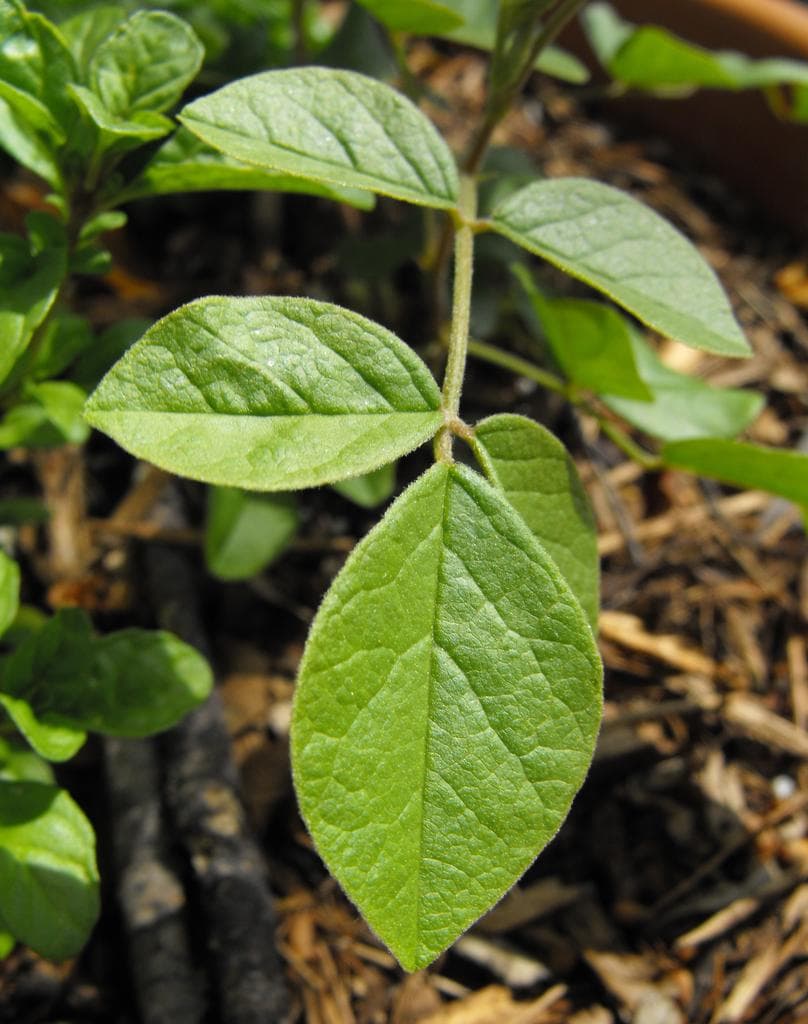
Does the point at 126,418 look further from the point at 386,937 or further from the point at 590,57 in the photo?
the point at 590,57

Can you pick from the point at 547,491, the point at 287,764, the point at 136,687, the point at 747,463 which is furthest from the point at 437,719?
the point at 287,764

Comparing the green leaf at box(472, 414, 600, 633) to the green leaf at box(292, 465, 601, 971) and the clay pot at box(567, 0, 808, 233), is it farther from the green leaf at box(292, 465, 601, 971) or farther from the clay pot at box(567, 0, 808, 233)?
the clay pot at box(567, 0, 808, 233)

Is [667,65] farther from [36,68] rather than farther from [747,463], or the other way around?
[36,68]

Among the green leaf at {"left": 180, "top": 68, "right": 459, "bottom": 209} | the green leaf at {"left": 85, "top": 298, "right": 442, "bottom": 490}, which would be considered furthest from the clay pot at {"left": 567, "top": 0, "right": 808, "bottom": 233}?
the green leaf at {"left": 85, "top": 298, "right": 442, "bottom": 490}

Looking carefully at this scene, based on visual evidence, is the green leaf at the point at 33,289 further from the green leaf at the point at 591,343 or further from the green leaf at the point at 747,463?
the green leaf at the point at 747,463

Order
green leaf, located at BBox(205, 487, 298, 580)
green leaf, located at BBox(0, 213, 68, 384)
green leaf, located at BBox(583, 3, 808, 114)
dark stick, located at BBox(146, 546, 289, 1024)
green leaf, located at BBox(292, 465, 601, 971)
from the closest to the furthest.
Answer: green leaf, located at BBox(292, 465, 601, 971) < green leaf, located at BBox(0, 213, 68, 384) < dark stick, located at BBox(146, 546, 289, 1024) < green leaf, located at BBox(205, 487, 298, 580) < green leaf, located at BBox(583, 3, 808, 114)

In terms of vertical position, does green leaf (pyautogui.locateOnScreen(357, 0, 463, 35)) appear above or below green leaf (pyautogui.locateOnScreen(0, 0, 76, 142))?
above

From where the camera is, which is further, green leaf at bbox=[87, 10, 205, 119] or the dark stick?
the dark stick
